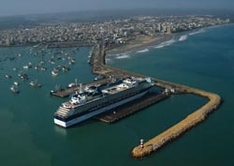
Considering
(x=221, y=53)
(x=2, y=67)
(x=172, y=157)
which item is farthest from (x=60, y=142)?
(x=221, y=53)

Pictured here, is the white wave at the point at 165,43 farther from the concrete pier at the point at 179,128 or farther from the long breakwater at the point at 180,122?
the concrete pier at the point at 179,128

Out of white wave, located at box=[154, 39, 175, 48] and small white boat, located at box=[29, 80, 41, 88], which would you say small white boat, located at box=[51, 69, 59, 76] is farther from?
white wave, located at box=[154, 39, 175, 48]

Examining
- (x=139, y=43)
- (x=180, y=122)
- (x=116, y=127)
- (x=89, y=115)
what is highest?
(x=89, y=115)

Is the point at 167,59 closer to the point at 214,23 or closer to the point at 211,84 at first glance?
the point at 211,84

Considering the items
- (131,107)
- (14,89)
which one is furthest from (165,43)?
(131,107)

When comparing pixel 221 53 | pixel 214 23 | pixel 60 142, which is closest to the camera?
pixel 60 142

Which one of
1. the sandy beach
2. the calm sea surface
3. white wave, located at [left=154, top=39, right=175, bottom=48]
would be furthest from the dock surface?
white wave, located at [left=154, top=39, right=175, bottom=48]

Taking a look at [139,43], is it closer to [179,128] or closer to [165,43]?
[165,43]
